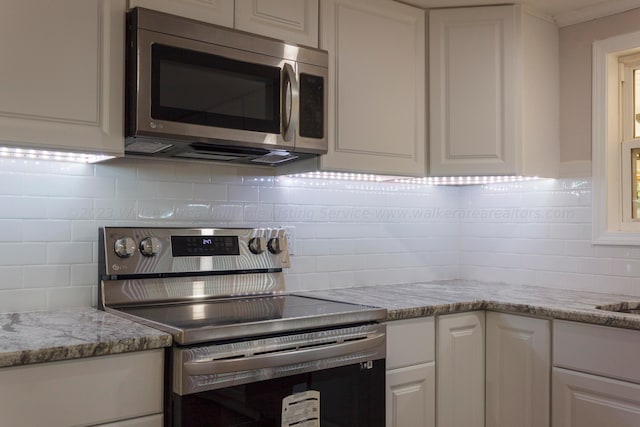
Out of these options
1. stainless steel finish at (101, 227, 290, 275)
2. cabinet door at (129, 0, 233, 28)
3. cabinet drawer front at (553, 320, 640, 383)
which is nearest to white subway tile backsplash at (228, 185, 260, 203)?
stainless steel finish at (101, 227, 290, 275)

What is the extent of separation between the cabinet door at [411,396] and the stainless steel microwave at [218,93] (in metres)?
0.90

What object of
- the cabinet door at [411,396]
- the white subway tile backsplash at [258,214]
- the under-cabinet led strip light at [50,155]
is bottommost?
the cabinet door at [411,396]

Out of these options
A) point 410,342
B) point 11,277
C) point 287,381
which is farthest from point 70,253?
point 410,342

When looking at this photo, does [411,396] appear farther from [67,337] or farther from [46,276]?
[46,276]

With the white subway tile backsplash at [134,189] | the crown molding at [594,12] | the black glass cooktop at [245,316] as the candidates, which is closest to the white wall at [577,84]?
the crown molding at [594,12]

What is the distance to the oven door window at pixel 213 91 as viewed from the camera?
186cm

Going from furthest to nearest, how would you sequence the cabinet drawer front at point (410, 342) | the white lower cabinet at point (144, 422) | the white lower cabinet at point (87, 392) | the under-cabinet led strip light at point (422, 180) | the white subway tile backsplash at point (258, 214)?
the under-cabinet led strip light at point (422, 180)
the white subway tile backsplash at point (258, 214)
the cabinet drawer front at point (410, 342)
the white lower cabinet at point (144, 422)
the white lower cabinet at point (87, 392)

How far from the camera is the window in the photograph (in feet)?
8.57

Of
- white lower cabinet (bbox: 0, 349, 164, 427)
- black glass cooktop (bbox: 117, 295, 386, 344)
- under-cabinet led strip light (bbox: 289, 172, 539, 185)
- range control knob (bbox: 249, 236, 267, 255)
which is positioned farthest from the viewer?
under-cabinet led strip light (bbox: 289, 172, 539, 185)

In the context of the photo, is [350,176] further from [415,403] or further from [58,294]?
[58,294]

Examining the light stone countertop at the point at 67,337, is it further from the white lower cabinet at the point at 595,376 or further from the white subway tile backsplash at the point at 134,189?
the white lower cabinet at the point at 595,376

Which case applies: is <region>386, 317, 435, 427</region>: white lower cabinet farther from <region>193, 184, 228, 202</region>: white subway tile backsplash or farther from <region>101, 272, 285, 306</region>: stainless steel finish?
<region>193, 184, 228, 202</region>: white subway tile backsplash

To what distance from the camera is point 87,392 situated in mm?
1464

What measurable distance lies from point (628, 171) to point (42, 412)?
2494 mm
